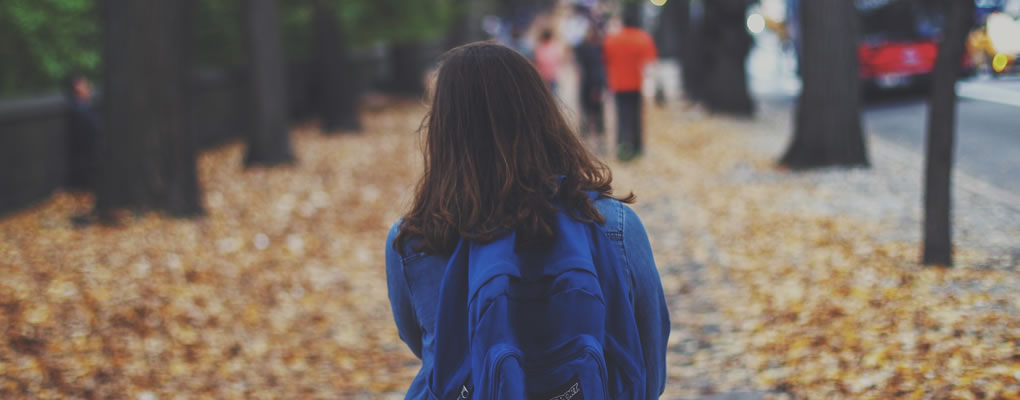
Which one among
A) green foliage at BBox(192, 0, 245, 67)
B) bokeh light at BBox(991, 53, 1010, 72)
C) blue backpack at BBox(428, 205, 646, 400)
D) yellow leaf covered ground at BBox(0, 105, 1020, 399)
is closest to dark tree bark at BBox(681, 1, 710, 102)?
bokeh light at BBox(991, 53, 1010, 72)

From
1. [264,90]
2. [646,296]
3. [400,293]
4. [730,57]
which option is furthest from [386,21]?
[646,296]

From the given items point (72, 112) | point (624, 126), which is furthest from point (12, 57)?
point (624, 126)

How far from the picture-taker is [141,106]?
33.4 feet

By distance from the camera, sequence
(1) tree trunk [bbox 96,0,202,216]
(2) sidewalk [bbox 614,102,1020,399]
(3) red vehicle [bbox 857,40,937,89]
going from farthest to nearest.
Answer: (3) red vehicle [bbox 857,40,937,89]
(1) tree trunk [bbox 96,0,202,216]
(2) sidewalk [bbox 614,102,1020,399]

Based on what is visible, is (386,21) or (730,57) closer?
(730,57)

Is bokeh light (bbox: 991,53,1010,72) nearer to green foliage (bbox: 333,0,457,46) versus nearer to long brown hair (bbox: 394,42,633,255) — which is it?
green foliage (bbox: 333,0,457,46)

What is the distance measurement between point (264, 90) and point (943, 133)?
11.5m

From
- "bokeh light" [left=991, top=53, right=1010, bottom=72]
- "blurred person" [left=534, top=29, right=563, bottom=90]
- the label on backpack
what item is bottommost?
"bokeh light" [left=991, top=53, right=1010, bottom=72]

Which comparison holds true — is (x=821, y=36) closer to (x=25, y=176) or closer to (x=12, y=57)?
(x=25, y=176)

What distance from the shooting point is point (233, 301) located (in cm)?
779

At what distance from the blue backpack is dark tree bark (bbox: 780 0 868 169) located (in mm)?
10619

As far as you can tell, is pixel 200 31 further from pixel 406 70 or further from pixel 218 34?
pixel 406 70

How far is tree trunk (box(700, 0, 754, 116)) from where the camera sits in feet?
68.3

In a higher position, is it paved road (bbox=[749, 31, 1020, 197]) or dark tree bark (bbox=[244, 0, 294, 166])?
dark tree bark (bbox=[244, 0, 294, 166])
